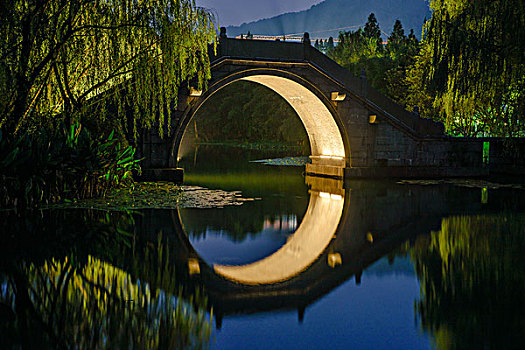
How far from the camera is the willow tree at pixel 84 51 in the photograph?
439 inches

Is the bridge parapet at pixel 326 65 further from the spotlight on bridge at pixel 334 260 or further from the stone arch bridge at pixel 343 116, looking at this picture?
the spotlight on bridge at pixel 334 260

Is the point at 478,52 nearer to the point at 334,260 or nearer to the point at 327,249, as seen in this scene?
Answer: the point at 327,249

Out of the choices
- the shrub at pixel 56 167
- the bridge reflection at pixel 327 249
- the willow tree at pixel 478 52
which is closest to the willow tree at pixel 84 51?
the shrub at pixel 56 167

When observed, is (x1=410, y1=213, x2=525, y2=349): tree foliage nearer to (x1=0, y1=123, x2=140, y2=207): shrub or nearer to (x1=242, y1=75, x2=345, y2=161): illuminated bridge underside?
(x1=0, y1=123, x2=140, y2=207): shrub

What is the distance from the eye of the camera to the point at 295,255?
25.2 feet

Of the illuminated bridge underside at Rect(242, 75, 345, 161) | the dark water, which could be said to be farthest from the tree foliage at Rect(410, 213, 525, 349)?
the illuminated bridge underside at Rect(242, 75, 345, 161)

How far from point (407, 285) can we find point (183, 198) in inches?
311

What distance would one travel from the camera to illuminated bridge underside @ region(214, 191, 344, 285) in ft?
21.3

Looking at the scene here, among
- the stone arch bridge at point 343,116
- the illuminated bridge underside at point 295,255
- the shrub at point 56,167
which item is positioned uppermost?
the stone arch bridge at point 343,116

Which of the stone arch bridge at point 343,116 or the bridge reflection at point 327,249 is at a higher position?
the stone arch bridge at point 343,116

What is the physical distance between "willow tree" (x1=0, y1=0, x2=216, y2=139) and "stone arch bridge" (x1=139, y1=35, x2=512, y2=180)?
3.58 metres

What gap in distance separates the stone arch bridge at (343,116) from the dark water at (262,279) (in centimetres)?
774

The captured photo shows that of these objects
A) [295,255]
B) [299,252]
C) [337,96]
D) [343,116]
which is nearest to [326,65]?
[337,96]

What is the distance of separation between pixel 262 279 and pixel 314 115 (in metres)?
15.2
